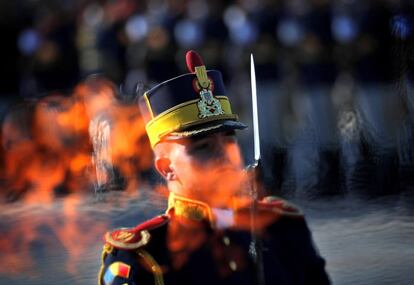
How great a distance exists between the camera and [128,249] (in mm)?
2480

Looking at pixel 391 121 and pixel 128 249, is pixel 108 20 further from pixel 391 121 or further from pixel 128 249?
pixel 128 249

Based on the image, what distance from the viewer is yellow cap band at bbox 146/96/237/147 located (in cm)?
249

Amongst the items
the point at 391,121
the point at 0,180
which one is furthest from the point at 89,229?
the point at 391,121

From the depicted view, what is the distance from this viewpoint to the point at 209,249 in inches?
102

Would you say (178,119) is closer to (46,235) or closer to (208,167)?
(208,167)

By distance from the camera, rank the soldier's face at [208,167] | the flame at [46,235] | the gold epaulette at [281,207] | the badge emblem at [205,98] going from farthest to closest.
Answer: the flame at [46,235]
the gold epaulette at [281,207]
the badge emblem at [205,98]
the soldier's face at [208,167]

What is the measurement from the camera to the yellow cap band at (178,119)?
2.49 m

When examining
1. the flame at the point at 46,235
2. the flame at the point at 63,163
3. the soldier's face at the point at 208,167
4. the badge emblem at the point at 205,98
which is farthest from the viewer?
the flame at the point at 63,163

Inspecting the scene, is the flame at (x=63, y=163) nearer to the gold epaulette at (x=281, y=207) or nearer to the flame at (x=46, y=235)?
the flame at (x=46, y=235)

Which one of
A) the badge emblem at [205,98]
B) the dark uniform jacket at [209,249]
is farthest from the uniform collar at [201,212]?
the badge emblem at [205,98]

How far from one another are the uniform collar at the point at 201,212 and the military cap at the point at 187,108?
0.20 m

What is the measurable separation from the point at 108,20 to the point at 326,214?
144 inches

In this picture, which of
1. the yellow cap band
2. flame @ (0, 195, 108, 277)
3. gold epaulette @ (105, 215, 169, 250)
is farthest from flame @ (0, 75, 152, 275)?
the yellow cap band

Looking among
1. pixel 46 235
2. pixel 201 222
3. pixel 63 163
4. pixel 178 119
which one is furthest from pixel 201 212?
pixel 63 163
